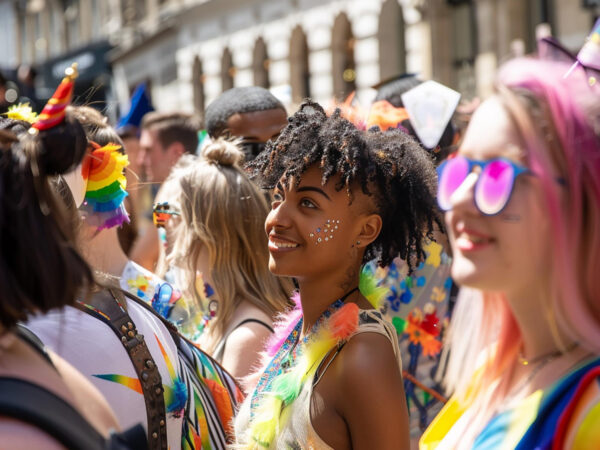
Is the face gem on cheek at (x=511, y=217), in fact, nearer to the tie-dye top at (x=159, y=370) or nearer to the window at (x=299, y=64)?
the tie-dye top at (x=159, y=370)

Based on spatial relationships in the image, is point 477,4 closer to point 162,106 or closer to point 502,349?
point 502,349

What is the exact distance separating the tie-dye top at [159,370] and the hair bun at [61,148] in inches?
15.4

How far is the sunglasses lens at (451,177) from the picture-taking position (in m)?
1.78

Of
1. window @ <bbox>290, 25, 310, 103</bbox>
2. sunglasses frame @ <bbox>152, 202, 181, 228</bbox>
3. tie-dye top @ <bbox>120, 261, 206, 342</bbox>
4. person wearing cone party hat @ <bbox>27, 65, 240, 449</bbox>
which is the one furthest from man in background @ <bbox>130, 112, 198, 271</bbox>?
window @ <bbox>290, 25, 310, 103</bbox>

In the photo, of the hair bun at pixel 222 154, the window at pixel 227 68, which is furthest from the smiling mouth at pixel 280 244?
the window at pixel 227 68

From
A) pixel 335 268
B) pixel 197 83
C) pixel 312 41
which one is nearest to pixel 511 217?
pixel 335 268

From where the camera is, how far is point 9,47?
4375 centimetres

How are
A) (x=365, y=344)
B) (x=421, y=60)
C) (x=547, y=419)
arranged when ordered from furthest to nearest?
(x=421, y=60)
(x=365, y=344)
(x=547, y=419)

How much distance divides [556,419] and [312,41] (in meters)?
15.8

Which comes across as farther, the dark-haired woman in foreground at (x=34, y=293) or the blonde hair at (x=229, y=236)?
the blonde hair at (x=229, y=236)

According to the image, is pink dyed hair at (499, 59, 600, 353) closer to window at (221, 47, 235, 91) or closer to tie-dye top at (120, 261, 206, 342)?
tie-dye top at (120, 261, 206, 342)

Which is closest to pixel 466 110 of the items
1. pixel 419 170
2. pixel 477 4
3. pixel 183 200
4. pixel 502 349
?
pixel 183 200

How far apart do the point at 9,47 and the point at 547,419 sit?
45.5m

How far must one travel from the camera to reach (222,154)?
3904 millimetres
